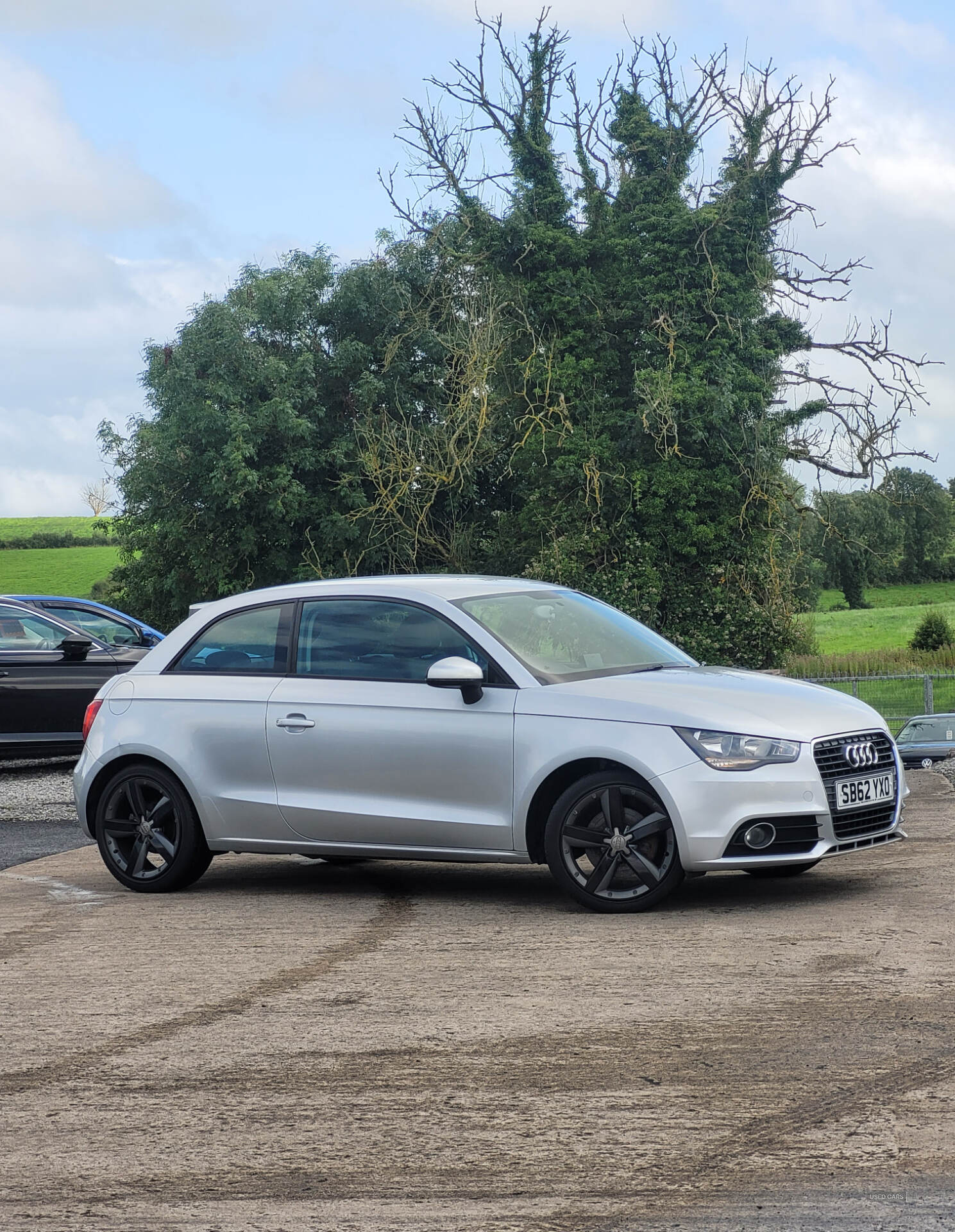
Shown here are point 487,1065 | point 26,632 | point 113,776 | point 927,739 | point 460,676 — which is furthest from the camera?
point 927,739

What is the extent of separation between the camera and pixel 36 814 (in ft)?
45.5

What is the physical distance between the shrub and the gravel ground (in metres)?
56.7

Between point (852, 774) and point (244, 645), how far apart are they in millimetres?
3431

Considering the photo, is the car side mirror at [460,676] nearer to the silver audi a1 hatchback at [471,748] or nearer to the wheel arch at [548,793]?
the silver audi a1 hatchback at [471,748]

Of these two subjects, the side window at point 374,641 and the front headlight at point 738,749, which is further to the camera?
the side window at point 374,641

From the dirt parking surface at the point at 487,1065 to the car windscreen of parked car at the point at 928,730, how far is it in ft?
73.2

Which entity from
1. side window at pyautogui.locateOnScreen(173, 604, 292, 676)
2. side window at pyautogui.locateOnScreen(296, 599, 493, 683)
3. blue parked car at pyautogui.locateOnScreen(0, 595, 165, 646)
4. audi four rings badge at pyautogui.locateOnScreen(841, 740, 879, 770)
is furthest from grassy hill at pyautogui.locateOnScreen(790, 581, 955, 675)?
audi four rings badge at pyautogui.locateOnScreen(841, 740, 879, 770)

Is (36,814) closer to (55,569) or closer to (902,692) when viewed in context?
(902,692)

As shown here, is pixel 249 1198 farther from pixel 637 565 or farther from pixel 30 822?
pixel 637 565

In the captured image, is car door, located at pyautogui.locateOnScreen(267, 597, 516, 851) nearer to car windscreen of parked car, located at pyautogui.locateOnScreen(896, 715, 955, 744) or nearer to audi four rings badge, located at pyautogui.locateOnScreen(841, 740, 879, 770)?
audi four rings badge, located at pyautogui.locateOnScreen(841, 740, 879, 770)

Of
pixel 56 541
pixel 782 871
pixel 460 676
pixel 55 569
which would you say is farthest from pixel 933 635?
pixel 460 676

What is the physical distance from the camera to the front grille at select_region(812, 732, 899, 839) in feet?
24.6

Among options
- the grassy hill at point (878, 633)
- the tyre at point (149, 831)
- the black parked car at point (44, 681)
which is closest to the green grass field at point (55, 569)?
the grassy hill at point (878, 633)

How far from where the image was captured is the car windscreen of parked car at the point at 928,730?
29734mm
